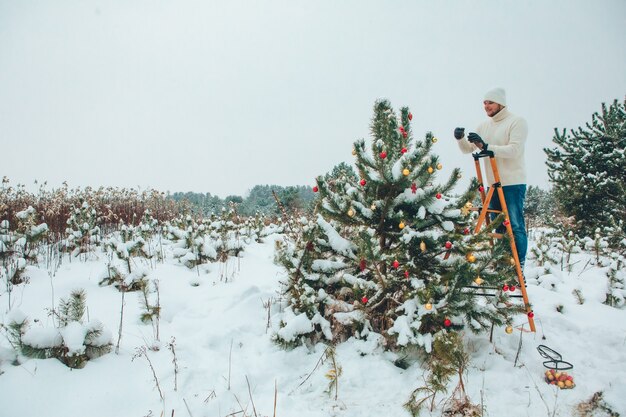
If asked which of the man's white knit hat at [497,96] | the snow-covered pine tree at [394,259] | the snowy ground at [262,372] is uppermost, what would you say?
the man's white knit hat at [497,96]

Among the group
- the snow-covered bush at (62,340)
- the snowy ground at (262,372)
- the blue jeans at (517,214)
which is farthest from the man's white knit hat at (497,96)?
the snow-covered bush at (62,340)

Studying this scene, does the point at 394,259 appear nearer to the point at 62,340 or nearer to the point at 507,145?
the point at 507,145

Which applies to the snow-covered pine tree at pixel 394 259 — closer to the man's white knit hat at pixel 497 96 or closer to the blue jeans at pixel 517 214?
the blue jeans at pixel 517 214

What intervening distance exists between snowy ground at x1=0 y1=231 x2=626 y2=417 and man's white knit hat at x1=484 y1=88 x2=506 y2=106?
89.5 inches

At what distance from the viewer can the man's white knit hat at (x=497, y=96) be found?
3.51 m

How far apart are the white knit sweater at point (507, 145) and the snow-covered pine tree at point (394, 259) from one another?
74cm

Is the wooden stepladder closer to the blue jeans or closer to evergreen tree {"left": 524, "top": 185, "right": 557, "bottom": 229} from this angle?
the blue jeans

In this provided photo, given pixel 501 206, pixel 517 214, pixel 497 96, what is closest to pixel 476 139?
pixel 501 206

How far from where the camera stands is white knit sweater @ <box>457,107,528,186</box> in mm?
3260

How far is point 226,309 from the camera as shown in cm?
358

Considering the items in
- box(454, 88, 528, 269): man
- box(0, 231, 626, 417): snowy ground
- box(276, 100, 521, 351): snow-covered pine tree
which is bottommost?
box(0, 231, 626, 417): snowy ground

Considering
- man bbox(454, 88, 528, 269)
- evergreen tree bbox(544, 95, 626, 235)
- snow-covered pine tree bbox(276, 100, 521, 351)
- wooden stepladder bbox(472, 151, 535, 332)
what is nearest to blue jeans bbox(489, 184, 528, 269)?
man bbox(454, 88, 528, 269)

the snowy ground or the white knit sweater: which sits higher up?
the white knit sweater

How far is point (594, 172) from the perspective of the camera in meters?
9.87
